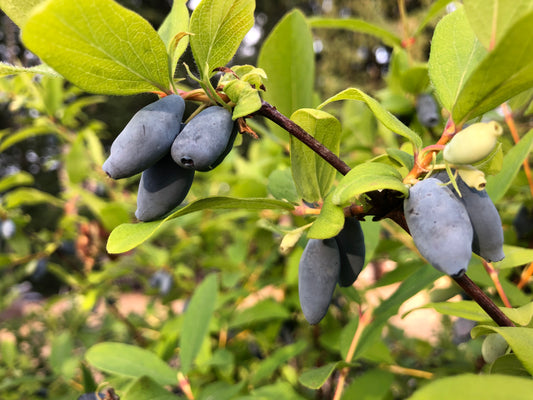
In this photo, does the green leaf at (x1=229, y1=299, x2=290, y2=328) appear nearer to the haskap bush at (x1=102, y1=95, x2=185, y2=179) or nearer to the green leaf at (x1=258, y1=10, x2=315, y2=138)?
the green leaf at (x1=258, y1=10, x2=315, y2=138)

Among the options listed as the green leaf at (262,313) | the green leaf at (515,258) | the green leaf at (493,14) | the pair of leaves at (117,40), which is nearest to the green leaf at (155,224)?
the pair of leaves at (117,40)

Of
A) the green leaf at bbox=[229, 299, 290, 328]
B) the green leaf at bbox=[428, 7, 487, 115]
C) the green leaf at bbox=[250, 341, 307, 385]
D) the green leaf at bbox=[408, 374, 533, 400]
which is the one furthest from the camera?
the green leaf at bbox=[229, 299, 290, 328]

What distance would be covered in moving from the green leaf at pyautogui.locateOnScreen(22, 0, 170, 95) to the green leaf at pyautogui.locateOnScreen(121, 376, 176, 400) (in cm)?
44

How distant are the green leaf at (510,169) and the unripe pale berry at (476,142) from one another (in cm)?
32

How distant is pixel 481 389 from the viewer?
218mm

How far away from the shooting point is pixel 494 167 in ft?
Answer: 1.32

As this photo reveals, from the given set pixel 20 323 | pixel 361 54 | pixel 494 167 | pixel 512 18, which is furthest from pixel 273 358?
pixel 361 54

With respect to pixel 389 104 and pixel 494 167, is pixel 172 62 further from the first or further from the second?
pixel 389 104

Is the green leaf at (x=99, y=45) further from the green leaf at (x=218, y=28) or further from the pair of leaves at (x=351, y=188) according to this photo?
the pair of leaves at (x=351, y=188)

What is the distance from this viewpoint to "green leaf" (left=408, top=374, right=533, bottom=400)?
22 cm

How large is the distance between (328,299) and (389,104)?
1.97ft

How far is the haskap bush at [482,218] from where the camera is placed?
0.36 metres

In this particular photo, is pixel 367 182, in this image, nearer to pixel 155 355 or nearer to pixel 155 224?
pixel 155 224

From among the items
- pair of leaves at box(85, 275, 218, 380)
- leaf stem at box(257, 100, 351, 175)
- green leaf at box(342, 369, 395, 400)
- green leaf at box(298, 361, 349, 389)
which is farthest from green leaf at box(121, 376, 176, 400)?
leaf stem at box(257, 100, 351, 175)
